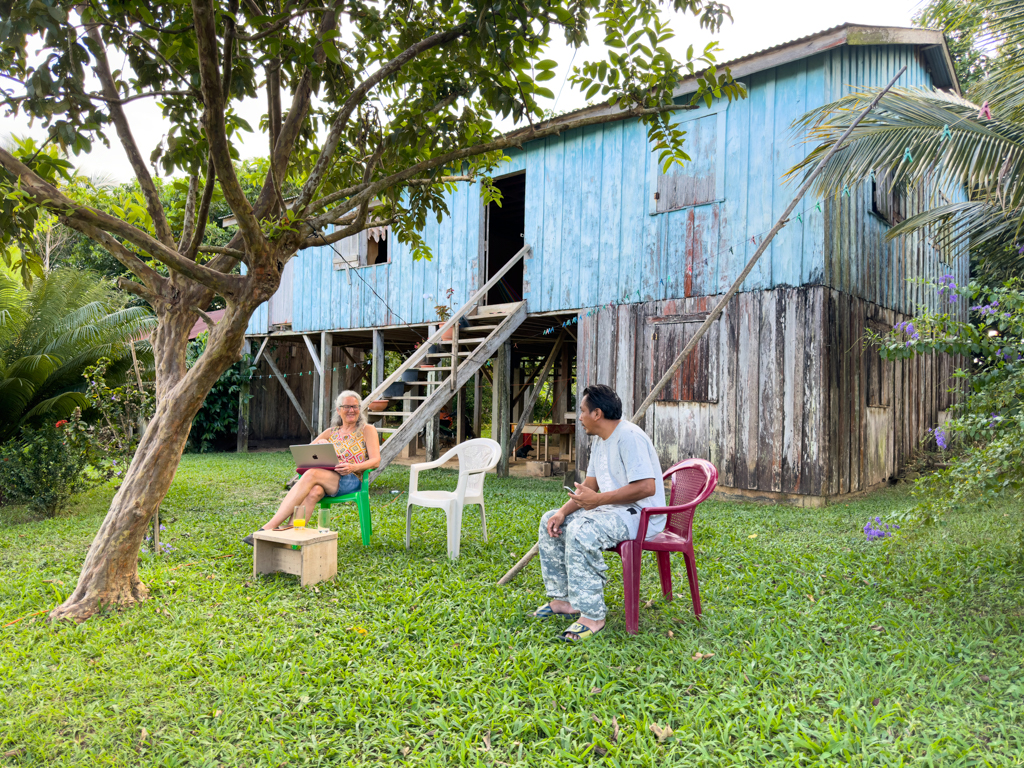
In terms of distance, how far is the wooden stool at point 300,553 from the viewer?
4.17m

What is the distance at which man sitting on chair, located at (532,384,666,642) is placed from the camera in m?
3.33

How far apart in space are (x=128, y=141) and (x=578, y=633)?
3768 millimetres

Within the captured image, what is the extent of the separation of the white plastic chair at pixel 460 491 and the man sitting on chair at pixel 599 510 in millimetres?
1488

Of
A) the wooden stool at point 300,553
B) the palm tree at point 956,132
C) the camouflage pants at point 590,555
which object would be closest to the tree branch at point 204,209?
the wooden stool at point 300,553

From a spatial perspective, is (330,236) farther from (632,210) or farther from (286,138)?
(632,210)

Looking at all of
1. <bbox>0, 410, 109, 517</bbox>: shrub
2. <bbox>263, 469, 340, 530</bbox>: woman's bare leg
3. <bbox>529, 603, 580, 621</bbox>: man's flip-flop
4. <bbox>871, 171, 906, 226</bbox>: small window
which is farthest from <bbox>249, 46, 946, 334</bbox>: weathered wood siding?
<bbox>0, 410, 109, 517</bbox>: shrub

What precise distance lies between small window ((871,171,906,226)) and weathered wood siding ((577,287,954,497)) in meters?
1.29

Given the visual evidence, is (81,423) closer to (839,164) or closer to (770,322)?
(770,322)

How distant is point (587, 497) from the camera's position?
11.1ft

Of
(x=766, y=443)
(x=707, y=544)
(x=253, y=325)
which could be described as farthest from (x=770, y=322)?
(x=253, y=325)

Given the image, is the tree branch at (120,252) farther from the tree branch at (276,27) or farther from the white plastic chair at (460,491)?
the white plastic chair at (460,491)

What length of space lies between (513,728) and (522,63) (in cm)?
303

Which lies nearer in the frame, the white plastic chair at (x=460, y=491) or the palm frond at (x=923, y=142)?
the white plastic chair at (x=460, y=491)

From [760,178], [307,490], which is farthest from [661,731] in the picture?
[760,178]
